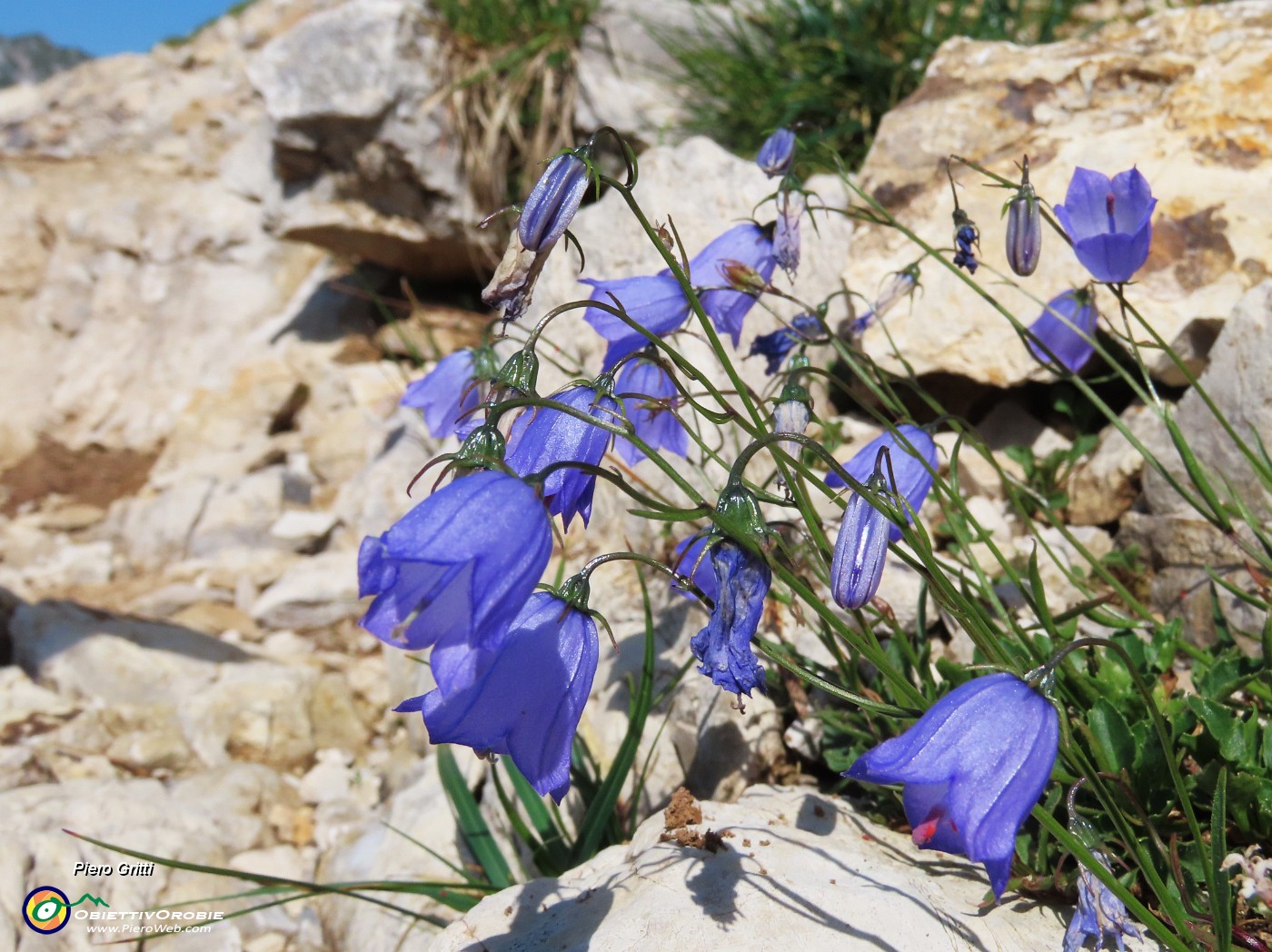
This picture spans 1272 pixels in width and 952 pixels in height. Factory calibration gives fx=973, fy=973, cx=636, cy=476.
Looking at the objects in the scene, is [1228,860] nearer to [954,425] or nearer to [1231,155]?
[954,425]

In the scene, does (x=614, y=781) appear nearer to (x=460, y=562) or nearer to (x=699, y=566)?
(x=699, y=566)

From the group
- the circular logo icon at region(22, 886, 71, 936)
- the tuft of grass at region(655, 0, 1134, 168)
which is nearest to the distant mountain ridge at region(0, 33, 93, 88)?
the tuft of grass at region(655, 0, 1134, 168)

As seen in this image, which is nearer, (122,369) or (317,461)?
(317,461)

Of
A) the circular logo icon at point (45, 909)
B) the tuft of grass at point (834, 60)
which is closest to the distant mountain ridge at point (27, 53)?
the tuft of grass at point (834, 60)

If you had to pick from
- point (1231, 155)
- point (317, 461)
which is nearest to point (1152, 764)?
point (1231, 155)

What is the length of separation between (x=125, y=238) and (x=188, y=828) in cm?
662

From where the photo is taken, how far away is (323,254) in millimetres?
7738

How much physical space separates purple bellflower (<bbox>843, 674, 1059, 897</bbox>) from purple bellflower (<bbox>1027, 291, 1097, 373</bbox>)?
1392 millimetres

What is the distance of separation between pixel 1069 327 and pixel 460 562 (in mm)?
1991

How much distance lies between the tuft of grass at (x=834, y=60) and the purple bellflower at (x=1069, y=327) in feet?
8.47

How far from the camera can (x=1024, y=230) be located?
6.98 feet

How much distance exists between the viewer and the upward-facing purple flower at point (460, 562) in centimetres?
120

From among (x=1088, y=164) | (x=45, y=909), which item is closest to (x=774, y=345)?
(x=1088, y=164)

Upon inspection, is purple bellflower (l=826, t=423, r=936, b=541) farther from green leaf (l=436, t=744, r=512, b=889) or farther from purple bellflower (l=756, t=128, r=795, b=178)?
green leaf (l=436, t=744, r=512, b=889)
